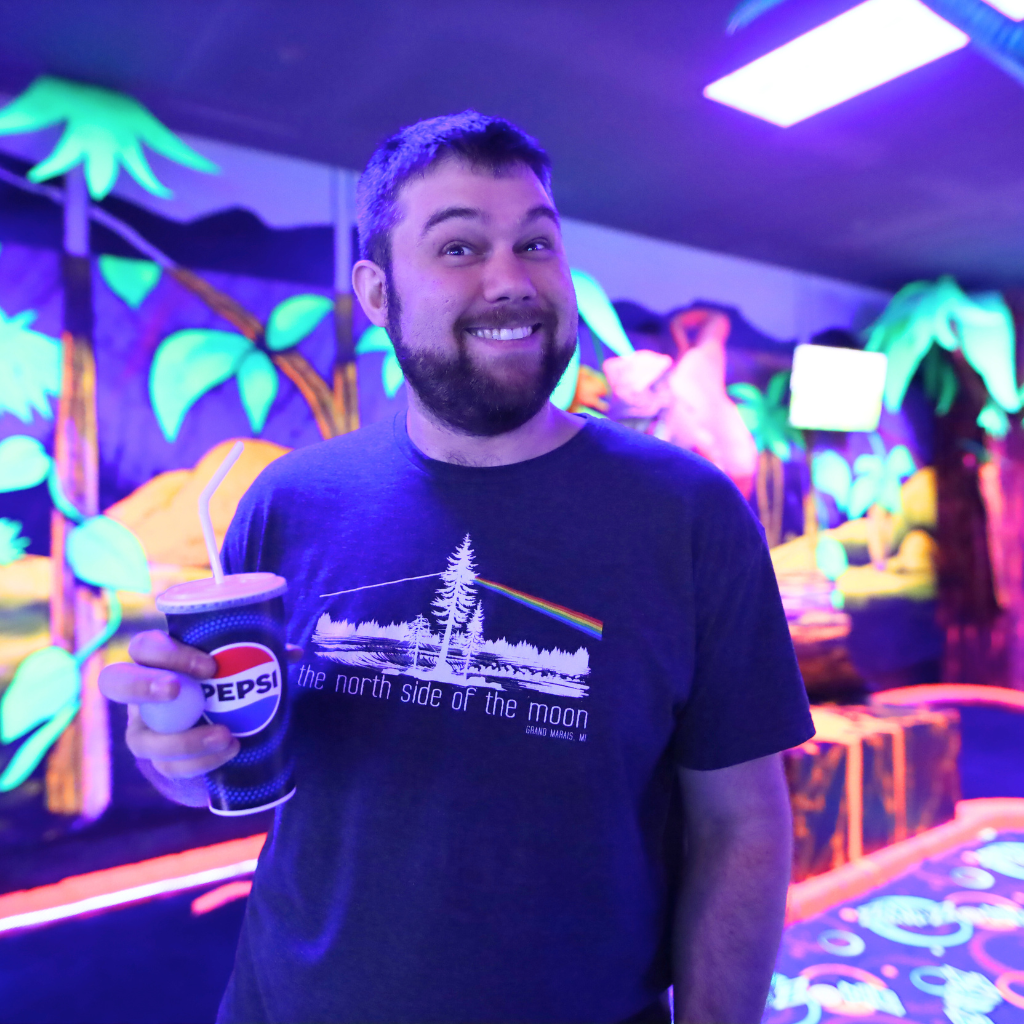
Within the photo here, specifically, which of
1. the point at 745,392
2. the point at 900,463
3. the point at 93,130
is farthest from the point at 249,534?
the point at 900,463

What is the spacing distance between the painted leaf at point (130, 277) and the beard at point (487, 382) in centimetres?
185

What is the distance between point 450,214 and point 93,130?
1900mm

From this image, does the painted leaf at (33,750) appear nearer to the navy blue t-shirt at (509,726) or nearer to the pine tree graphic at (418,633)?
the navy blue t-shirt at (509,726)

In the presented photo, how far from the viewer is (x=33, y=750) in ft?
6.88

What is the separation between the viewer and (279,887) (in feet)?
2.75

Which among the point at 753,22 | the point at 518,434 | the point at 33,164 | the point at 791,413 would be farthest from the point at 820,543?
the point at 33,164

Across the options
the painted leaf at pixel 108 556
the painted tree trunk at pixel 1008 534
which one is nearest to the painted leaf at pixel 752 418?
the painted tree trunk at pixel 1008 534

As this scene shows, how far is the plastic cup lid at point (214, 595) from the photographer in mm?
708

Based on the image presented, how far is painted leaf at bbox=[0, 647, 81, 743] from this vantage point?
6.81ft

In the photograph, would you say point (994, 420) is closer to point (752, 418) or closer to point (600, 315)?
Result: point (752, 418)

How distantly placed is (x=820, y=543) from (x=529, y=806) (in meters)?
3.80

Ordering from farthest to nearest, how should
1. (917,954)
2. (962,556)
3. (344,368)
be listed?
(962,556)
(344,368)
(917,954)

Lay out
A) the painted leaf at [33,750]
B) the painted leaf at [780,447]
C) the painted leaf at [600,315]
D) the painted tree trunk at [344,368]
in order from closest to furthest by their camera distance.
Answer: the painted leaf at [33,750]
the painted tree trunk at [344,368]
the painted leaf at [600,315]
the painted leaf at [780,447]

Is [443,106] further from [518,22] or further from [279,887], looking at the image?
[279,887]
